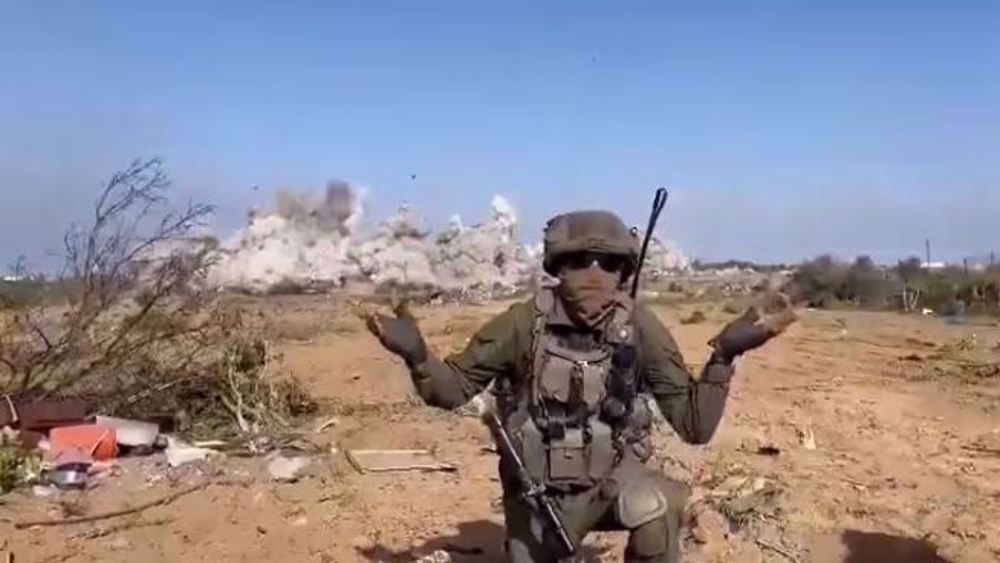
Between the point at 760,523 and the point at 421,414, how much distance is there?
351 cm

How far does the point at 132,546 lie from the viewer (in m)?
5.96

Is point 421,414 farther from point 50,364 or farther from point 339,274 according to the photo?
point 339,274

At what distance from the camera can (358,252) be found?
30953 millimetres

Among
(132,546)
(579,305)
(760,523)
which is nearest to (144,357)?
(132,546)

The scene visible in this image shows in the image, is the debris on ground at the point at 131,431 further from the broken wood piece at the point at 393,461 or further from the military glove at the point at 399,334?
the military glove at the point at 399,334

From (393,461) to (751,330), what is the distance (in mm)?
4026

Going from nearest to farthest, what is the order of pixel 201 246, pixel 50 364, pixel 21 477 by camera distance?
pixel 21 477 → pixel 50 364 → pixel 201 246

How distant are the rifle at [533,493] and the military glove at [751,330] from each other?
720 mm

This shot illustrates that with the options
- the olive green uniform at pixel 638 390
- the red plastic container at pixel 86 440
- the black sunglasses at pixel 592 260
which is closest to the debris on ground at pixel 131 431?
the red plastic container at pixel 86 440

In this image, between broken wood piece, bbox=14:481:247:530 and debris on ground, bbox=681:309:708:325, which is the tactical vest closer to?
broken wood piece, bbox=14:481:247:530

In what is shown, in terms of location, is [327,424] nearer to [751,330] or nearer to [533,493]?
[533,493]

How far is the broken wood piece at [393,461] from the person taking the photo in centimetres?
723

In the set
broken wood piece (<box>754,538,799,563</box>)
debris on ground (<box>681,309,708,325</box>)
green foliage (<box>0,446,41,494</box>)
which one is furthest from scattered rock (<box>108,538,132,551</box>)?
debris on ground (<box>681,309,708,325</box>)

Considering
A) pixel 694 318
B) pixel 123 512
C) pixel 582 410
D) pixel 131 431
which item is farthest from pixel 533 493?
pixel 694 318
